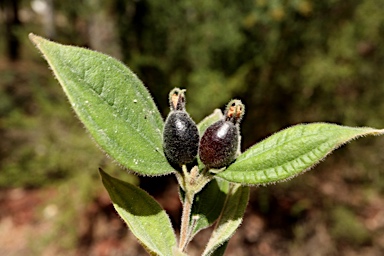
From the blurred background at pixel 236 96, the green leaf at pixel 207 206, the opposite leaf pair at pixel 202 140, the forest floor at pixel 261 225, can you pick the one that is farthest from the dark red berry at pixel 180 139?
the forest floor at pixel 261 225

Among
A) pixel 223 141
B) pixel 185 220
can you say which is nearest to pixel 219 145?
pixel 223 141

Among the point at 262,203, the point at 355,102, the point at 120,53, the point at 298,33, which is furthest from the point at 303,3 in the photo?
the point at 262,203

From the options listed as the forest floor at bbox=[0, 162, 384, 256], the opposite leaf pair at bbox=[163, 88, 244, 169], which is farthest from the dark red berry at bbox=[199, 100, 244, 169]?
the forest floor at bbox=[0, 162, 384, 256]

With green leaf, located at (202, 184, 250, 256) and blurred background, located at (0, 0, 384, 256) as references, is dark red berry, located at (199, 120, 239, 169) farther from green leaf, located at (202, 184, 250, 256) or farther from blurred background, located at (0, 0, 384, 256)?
blurred background, located at (0, 0, 384, 256)

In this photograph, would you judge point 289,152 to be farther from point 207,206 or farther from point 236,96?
point 236,96

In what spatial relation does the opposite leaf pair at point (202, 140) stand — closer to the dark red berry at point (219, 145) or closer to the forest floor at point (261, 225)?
the dark red berry at point (219, 145)
